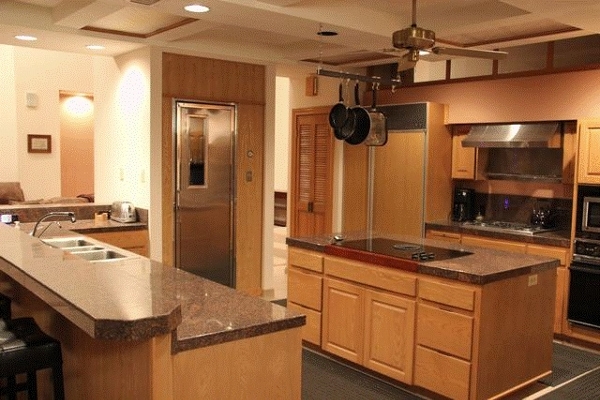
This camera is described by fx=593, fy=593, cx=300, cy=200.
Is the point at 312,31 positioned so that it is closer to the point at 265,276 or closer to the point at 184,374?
the point at 265,276

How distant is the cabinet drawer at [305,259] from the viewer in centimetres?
A: 431

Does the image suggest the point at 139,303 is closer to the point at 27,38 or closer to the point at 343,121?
the point at 343,121

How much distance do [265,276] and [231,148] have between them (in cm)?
136

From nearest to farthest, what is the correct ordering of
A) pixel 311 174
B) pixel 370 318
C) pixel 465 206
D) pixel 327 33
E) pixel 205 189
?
1. pixel 370 318
2. pixel 327 33
3. pixel 205 189
4. pixel 465 206
5. pixel 311 174

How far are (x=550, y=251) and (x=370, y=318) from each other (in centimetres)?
196

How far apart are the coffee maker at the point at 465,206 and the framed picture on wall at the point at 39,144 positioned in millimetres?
6233

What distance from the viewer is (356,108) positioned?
397 centimetres

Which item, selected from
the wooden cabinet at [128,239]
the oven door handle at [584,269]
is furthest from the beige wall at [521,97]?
the wooden cabinet at [128,239]

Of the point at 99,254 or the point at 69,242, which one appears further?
the point at 69,242

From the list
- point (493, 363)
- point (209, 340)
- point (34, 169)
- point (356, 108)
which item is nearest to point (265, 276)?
point (356, 108)

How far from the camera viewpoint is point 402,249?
404 cm

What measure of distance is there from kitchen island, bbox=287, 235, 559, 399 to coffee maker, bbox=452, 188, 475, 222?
184cm

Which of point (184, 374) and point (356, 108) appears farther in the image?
point (356, 108)

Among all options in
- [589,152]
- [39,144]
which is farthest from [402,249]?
[39,144]
